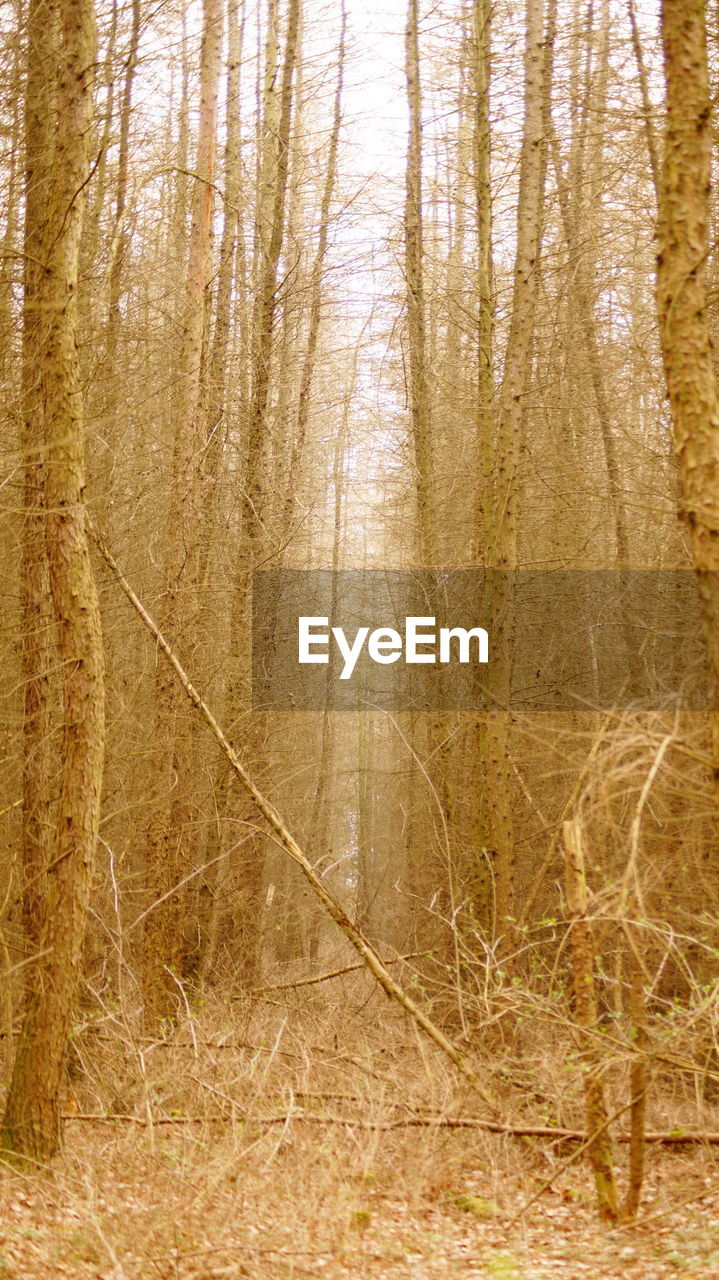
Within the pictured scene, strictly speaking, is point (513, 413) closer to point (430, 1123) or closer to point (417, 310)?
point (417, 310)

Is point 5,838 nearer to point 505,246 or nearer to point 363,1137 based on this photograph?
point 363,1137

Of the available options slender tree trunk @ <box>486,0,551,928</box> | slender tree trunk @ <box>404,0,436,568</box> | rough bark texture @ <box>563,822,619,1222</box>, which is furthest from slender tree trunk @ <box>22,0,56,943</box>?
slender tree trunk @ <box>404,0,436,568</box>

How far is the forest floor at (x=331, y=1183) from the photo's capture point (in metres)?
5.04

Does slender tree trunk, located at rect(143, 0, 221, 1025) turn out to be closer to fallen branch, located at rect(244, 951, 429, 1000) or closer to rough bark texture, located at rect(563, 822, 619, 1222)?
fallen branch, located at rect(244, 951, 429, 1000)

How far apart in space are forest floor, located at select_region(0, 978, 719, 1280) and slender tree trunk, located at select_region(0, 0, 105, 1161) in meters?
0.85

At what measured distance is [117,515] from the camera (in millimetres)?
10617

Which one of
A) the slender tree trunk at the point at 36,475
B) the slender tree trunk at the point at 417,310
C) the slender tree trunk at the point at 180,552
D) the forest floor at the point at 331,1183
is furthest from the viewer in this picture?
the slender tree trunk at the point at 417,310

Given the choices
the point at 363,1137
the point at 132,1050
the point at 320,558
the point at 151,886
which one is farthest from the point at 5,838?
the point at 320,558

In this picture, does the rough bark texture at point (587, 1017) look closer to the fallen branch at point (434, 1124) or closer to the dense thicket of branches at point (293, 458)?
the dense thicket of branches at point (293, 458)

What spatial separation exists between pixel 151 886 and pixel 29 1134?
3.60 m

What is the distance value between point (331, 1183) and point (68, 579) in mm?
3708
